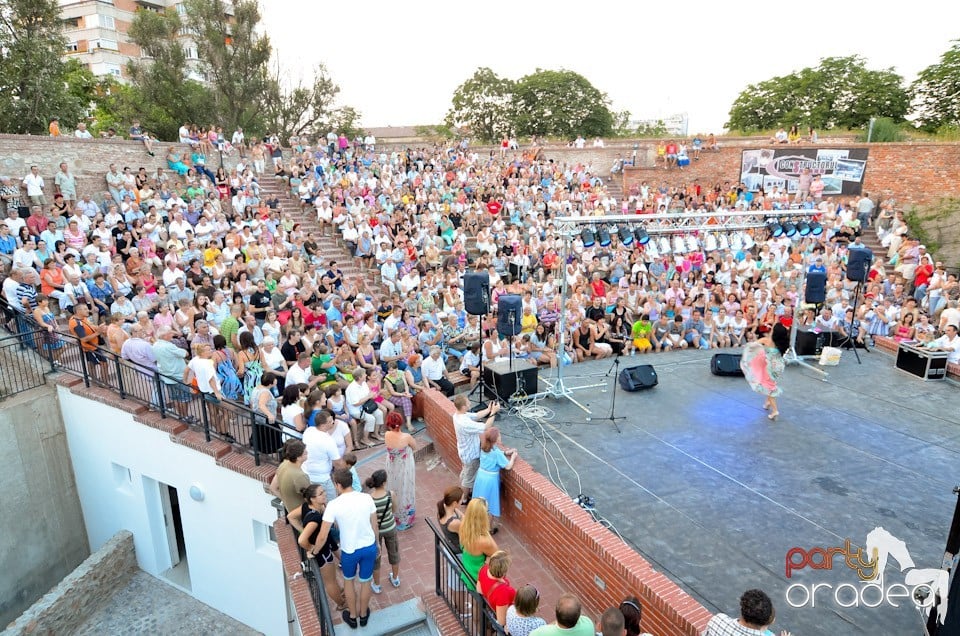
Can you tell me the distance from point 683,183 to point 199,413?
24.5m

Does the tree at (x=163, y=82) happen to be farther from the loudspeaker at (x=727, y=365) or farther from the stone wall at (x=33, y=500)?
the loudspeaker at (x=727, y=365)

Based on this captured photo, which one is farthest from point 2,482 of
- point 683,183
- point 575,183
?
point 683,183

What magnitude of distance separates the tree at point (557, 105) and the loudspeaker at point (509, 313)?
43.0 meters

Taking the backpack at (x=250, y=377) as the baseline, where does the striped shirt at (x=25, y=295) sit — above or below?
above

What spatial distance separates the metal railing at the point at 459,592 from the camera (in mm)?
4809

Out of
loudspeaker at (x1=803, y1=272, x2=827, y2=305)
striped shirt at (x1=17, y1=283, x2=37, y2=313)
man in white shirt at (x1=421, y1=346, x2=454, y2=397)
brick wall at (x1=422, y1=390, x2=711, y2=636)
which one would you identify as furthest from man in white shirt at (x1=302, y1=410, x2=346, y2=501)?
loudspeaker at (x1=803, y1=272, x2=827, y2=305)

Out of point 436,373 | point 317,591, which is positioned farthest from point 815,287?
point 317,591

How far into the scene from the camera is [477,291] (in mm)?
9812

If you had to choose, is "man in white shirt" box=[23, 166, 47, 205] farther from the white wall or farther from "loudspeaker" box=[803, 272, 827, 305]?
"loudspeaker" box=[803, 272, 827, 305]

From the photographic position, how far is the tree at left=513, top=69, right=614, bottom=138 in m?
49.6

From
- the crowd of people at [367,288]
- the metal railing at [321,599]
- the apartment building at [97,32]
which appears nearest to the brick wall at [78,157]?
the crowd of people at [367,288]

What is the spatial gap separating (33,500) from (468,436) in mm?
8340

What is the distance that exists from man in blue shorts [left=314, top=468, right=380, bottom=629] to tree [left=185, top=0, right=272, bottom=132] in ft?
112

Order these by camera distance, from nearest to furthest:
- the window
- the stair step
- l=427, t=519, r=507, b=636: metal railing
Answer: l=427, t=519, r=507, b=636: metal railing < the stair step < the window
